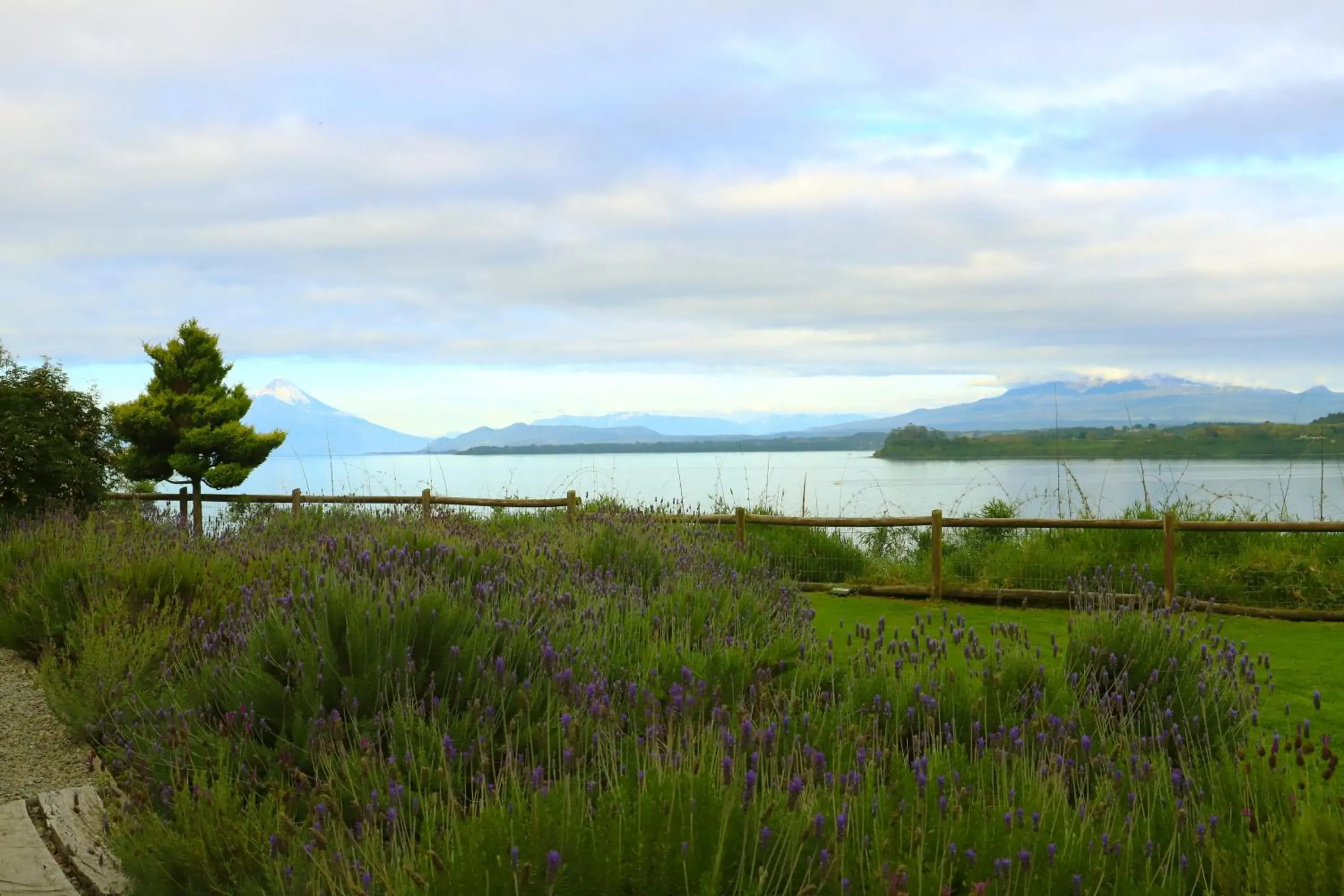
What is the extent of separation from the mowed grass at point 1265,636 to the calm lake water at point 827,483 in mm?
1876

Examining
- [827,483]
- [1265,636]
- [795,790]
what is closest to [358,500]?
[827,483]

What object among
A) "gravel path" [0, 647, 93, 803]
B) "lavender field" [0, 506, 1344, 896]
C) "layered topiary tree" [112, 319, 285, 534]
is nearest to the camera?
"lavender field" [0, 506, 1344, 896]

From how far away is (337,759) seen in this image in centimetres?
365

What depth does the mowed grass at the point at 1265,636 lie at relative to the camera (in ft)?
19.3

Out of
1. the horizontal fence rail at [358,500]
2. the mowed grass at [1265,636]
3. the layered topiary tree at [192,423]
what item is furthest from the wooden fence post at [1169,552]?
the layered topiary tree at [192,423]

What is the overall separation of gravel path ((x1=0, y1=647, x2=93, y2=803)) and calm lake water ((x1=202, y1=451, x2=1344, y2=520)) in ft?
23.1

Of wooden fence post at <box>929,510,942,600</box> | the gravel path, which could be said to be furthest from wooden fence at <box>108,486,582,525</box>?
the gravel path

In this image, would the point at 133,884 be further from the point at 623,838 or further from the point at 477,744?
the point at 623,838

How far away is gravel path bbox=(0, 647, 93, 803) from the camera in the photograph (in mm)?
4992

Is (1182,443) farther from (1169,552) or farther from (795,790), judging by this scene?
(795,790)

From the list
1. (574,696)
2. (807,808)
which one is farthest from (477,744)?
(807,808)

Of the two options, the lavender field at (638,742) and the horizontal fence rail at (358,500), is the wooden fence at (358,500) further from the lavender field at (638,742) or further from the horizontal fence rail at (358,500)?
the lavender field at (638,742)

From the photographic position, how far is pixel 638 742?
3098 millimetres

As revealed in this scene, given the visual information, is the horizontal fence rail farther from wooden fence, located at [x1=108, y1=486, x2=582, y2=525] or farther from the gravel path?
the gravel path
